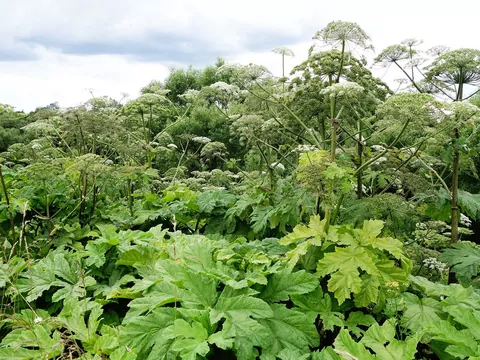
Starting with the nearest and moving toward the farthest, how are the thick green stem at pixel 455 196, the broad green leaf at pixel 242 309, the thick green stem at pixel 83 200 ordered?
the broad green leaf at pixel 242 309, the thick green stem at pixel 455 196, the thick green stem at pixel 83 200

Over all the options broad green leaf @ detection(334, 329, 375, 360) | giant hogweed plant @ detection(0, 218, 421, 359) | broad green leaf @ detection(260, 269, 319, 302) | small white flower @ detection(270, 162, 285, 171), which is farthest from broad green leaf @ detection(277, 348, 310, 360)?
small white flower @ detection(270, 162, 285, 171)

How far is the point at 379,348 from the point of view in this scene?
71.8 inches

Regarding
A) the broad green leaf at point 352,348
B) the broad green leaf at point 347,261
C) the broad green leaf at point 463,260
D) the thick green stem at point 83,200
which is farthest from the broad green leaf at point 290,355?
the thick green stem at point 83,200

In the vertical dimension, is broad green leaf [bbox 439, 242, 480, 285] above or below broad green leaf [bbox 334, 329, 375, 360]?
below

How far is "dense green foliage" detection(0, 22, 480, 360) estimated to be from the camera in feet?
6.32

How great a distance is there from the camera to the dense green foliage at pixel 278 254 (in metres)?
1.93

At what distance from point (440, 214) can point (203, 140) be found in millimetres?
4325

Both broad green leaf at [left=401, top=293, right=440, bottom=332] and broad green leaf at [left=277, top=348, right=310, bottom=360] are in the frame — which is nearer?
broad green leaf at [left=277, top=348, right=310, bottom=360]

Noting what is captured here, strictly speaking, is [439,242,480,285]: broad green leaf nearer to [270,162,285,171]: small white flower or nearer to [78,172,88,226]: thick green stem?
[270,162,285,171]: small white flower

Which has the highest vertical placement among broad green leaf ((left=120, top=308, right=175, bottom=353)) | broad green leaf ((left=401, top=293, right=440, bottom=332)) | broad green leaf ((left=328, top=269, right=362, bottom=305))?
broad green leaf ((left=328, top=269, right=362, bottom=305))

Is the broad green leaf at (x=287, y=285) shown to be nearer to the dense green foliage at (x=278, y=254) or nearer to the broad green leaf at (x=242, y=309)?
the dense green foliage at (x=278, y=254)

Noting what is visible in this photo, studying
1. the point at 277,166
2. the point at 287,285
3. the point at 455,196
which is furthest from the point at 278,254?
the point at 277,166

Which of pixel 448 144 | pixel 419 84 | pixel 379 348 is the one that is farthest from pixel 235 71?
pixel 379 348

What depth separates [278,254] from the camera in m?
2.70
